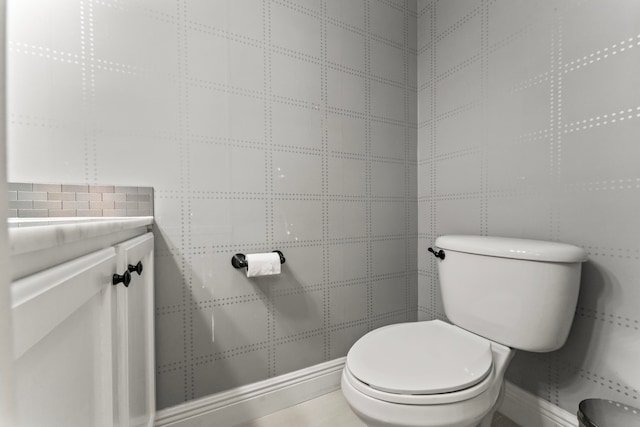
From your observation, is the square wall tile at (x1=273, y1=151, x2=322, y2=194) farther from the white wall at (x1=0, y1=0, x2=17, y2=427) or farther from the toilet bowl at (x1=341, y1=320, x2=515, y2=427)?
the white wall at (x1=0, y1=0, x2=17, y2=427)

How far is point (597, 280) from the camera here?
104 centimetres

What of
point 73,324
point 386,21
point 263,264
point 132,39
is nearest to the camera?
point 73,324

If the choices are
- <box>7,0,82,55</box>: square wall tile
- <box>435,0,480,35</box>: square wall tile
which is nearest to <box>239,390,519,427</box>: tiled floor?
<box>7,0,82,55</box>: square wall tile

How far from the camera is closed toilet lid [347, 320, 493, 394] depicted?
2.71 ft

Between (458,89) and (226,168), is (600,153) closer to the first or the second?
(458,89)

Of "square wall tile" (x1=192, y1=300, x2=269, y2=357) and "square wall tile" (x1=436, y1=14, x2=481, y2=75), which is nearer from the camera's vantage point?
"square wall tile" (x1=192, y1=300, x2=269, y2=357)

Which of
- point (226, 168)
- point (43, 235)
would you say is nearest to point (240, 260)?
point (226, 168)

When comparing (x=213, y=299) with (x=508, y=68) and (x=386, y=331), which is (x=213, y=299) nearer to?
(x=386, y=331)

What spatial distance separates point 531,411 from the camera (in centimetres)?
121

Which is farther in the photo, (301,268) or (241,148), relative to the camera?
(301,268)

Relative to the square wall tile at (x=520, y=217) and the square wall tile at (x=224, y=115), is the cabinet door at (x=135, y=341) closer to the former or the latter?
the square wall tile at (x=224, y=115)

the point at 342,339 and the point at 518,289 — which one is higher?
the point at 518,289

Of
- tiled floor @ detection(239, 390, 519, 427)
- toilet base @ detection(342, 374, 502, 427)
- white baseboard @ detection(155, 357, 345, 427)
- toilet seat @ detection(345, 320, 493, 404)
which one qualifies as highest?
toilet seat @ detection(345, 320, 493, 404)

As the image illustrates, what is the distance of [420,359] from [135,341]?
83 centimetres
